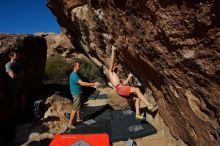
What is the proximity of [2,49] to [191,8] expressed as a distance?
7.12m

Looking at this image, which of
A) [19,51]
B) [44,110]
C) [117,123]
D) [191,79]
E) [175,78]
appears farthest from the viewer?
[19,51]

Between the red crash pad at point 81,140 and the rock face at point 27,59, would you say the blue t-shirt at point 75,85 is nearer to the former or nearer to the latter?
the red crash pad at point 81,140

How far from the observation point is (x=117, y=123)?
612 centimetres

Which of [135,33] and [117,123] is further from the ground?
[135,33]

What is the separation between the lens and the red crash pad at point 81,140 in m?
4.70

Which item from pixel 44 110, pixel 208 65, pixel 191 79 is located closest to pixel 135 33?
pixel 191 79

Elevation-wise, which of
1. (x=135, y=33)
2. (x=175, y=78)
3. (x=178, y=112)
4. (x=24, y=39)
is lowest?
(x=178, y=112)

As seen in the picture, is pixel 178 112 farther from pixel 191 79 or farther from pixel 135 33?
pixel 135 33

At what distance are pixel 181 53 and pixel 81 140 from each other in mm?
2884

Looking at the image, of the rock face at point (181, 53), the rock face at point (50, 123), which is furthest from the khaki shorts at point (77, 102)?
the rock face at point (181, 53)

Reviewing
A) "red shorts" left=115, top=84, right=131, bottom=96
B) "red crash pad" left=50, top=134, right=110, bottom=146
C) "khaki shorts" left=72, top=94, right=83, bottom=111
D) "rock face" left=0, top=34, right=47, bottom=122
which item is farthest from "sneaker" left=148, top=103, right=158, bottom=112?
"rock face" left=0, top=34, right=47, bottom=122

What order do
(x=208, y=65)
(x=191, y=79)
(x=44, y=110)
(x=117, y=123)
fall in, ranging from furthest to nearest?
1. (x=44, y=110)
2. (x=117, y=123)
3. (x=191, y=79)
4. (x=208, y=65)

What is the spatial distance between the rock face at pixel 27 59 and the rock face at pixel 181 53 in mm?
4623

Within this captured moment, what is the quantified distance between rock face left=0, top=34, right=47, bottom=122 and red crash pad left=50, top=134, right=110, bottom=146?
10.3ft
